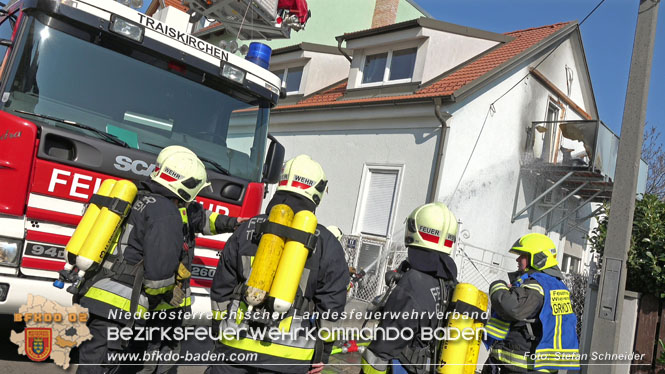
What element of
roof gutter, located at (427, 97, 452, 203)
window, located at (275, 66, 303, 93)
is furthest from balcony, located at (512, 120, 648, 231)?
window, located at (275, 66, 303, 93)

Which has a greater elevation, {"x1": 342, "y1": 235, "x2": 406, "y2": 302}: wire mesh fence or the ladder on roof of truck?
the ladder on roof of truck

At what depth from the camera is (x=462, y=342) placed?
3039 millimetres

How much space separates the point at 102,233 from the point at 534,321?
323 cm

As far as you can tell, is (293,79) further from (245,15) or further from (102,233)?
(102,233)

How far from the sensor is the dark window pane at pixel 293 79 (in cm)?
1541

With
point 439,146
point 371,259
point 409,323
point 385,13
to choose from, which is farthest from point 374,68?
point 409,323

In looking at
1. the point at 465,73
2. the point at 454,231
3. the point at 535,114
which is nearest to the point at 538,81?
the point at 535,114

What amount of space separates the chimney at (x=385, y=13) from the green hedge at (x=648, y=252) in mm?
13625

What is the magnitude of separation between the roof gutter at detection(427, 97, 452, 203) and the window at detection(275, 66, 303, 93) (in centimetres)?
572

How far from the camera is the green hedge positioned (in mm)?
6168

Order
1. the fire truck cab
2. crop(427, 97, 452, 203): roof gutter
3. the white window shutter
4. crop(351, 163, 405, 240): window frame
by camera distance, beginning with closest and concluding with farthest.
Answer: the fire truck cab → crop(427, 97, 452, 203): roof gutter → crop(351, 163, 405, 240): window frame → the white window shutter

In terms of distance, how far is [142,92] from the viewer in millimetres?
4492

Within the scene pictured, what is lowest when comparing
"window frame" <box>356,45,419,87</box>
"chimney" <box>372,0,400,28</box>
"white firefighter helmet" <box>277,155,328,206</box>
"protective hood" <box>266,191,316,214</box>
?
"protective hood" <box>266,191,316,214</box>

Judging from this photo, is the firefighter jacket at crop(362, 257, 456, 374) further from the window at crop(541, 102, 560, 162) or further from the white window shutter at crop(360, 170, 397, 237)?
the window at crop(541, 102, 560, 162)
